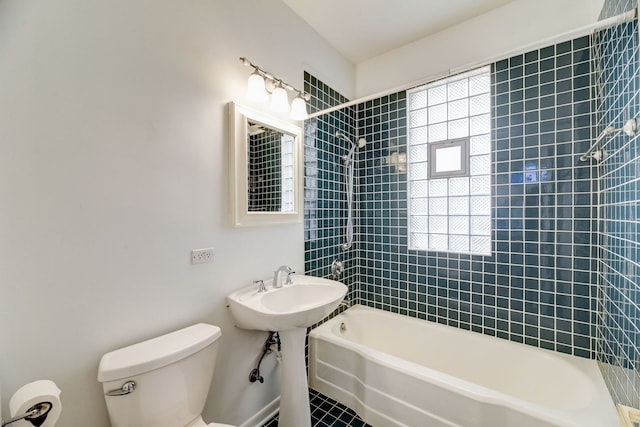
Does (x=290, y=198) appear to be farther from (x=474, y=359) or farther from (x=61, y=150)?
(x=474, y=359)

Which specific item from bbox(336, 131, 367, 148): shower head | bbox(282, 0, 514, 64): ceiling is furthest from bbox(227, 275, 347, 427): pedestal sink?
bbox(282, 0, 514, 64): ceiling

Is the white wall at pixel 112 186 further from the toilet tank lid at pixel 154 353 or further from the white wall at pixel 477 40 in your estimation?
the white wall at pixel 477 40

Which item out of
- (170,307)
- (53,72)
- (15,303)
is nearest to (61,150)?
(53,72)

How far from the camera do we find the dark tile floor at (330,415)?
65.7 inches

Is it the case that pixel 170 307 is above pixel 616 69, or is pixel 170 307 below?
below

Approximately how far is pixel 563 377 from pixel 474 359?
493 millimetres

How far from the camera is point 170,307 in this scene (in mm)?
1238

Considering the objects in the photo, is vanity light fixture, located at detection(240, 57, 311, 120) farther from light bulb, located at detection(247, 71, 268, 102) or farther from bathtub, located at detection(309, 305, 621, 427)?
bathtub, located at detection(309, 305, 621, 427)

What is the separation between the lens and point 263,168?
65.9 inches

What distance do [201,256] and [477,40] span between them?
2514 millimetres

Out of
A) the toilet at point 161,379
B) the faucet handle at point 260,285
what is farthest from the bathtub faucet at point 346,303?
the toilet at point 161,379

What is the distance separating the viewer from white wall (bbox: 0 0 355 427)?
34.1 inches

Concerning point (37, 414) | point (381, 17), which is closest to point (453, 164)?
point (381, 17)

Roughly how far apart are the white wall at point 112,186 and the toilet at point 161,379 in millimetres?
142
